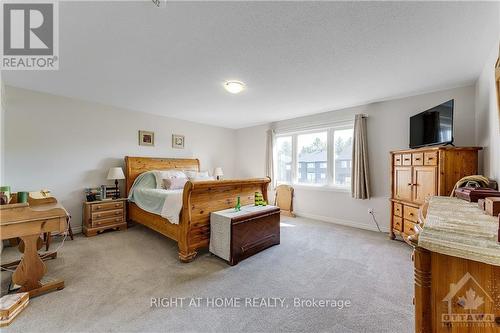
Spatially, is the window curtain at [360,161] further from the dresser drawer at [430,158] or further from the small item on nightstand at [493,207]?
the small item on nightstand at [493,207]

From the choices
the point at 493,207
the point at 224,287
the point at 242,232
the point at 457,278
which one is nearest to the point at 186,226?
the point at 242,232

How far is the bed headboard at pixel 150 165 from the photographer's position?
4094 mm

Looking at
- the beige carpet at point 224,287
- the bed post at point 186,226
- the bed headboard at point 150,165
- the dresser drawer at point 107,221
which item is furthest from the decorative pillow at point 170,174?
the bed post at point 186,226

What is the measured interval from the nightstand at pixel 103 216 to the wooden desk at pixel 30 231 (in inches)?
66.2

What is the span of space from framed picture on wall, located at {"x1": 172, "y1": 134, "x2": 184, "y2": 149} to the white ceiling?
1.56 metres

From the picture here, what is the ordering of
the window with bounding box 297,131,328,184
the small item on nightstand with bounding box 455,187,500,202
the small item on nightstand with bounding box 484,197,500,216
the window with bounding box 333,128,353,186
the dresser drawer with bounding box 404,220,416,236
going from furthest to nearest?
the window with bounding box 297,131,328,184 → the window with bounding box 333,128,353,186 → the dresser drawer with bounding box 404,220,416,236 → the small item on nightstand with bounding box 455,187,500,202 → the small item on nightstand with bounding box 484,197,500,216

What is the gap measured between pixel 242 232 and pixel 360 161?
262 cm

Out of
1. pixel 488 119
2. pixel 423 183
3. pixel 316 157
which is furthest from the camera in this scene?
pixel 316 157

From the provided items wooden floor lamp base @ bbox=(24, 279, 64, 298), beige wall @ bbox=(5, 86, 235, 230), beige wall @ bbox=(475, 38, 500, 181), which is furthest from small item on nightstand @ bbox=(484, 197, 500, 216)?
beige wall @ bbox=(5, 86, 235, 230)

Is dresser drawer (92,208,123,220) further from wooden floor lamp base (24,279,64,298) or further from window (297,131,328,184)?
window (297,131,328,184)

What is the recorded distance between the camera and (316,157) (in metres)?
4.71

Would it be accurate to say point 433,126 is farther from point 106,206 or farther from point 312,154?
point 106,206

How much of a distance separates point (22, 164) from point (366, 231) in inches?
226

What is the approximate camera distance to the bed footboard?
99.3 inches
